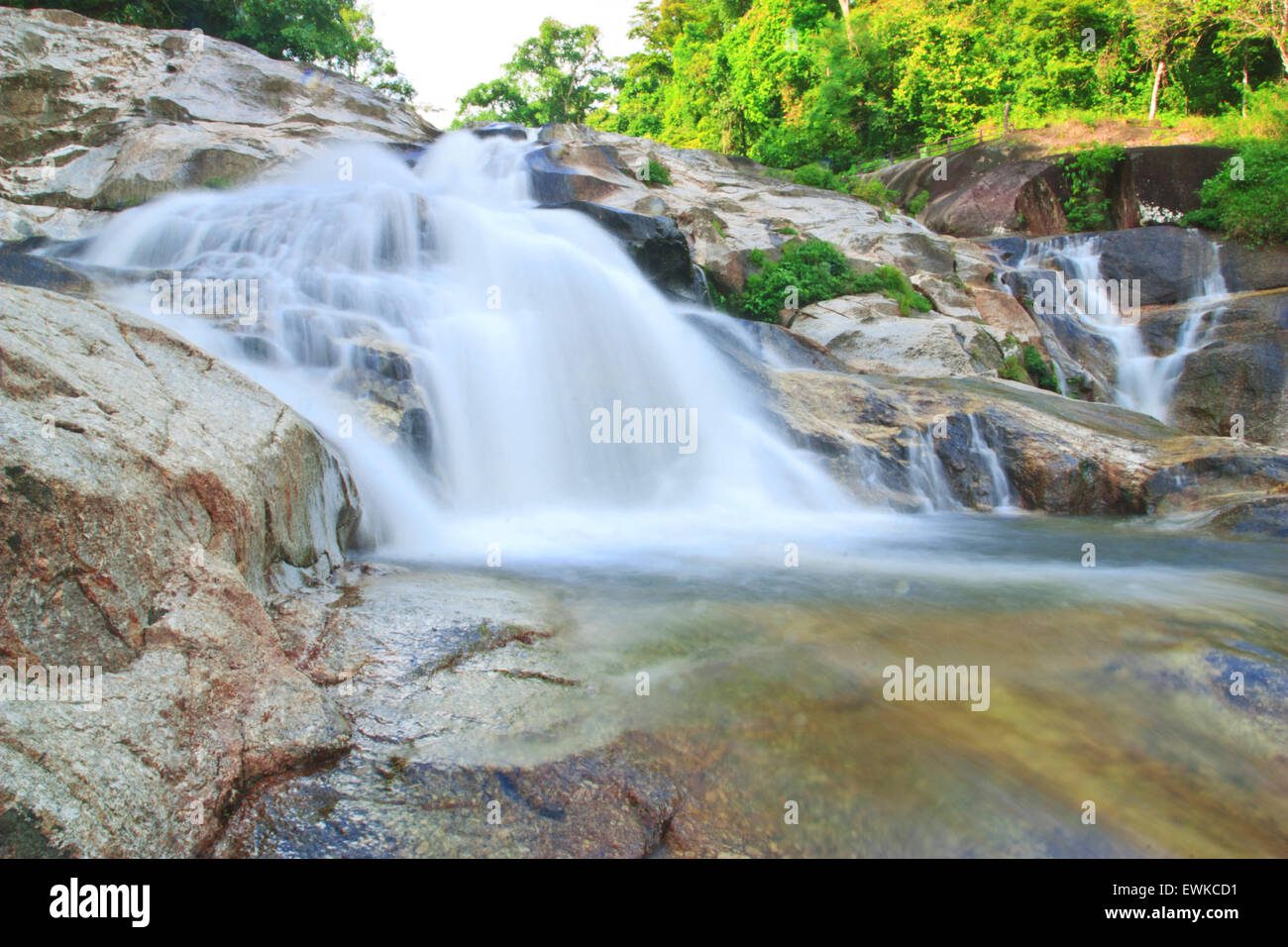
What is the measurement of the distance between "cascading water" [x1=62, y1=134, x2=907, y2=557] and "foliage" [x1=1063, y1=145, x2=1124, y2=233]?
1575 centimetres

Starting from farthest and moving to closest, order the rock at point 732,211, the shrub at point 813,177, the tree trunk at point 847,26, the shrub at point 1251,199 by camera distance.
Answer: the tree trunk at point 847,26, the shrub at point 813,177, the shrub at point 1251,199, the rock at point 732,211

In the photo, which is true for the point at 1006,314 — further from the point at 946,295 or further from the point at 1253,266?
the point at 1253,266

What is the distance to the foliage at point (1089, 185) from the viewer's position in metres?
20.8

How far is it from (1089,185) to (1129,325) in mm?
7241

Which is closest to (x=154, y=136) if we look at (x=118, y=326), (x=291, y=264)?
(x=291, y=264)

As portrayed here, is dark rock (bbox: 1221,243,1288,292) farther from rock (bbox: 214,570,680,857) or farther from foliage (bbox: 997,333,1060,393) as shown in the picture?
rock (bbox: 214,570,680,857)

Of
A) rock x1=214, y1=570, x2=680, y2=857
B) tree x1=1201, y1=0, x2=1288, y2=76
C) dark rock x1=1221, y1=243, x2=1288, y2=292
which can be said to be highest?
tree x1=1201, y1=0, x2=1288, y2=76

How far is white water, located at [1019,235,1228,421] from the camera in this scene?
49.2 ft

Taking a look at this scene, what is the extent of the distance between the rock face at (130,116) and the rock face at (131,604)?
12.2 m

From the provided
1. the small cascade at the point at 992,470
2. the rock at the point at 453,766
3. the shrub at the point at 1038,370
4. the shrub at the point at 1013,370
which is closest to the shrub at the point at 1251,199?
the shrub at the point at 1038,370

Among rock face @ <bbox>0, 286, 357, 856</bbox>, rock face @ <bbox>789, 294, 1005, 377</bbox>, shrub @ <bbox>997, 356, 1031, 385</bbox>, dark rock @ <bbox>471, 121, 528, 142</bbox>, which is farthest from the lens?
dark rock @ <bbox>471, 121, 528, 142</bbox>

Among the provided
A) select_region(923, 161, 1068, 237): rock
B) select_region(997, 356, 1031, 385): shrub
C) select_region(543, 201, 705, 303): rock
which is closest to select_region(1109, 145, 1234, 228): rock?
select_region(923, 161, 1068, 237): rock

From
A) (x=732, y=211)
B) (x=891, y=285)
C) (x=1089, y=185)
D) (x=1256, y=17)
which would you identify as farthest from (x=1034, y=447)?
(x=1256, y=17)

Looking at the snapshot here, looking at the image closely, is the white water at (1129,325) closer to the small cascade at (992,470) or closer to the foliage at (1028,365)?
the foliage at (1028,365)
